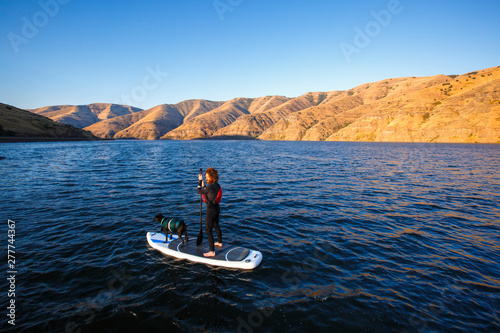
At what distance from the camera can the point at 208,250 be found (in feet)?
30.8

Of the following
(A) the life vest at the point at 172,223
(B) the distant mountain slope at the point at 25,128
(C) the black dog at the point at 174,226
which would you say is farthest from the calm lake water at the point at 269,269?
(B) the distant mountain slope at the point at 25,128

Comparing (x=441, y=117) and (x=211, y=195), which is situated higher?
(x=441, y=117)

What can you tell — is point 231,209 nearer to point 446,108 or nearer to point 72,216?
point 72,216

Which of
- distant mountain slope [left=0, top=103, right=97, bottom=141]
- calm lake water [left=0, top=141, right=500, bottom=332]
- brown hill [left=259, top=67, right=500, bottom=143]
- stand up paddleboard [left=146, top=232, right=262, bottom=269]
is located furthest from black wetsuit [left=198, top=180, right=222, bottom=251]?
brown hill [left=259, top=67, right=500, bottom=143]

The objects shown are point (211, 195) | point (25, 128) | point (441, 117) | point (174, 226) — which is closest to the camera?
Answer: point (211, 195)

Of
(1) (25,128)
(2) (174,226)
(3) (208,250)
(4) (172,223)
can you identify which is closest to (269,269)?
(3) (208,250)

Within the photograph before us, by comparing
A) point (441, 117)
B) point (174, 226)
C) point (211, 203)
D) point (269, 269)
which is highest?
point (441, 117)

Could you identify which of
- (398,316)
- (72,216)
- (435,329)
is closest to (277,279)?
(398,316)

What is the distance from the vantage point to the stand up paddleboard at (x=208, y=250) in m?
8.52

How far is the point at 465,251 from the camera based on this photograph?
10.0m

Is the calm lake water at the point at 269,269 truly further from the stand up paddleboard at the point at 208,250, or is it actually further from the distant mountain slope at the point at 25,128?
the distant mountain slope at the point at 25,128

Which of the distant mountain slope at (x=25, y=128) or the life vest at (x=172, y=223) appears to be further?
the distant mountain slope at (x=25, y=128)

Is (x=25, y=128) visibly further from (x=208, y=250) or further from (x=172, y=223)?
(x=208, y=250)

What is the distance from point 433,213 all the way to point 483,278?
8.14 meters
